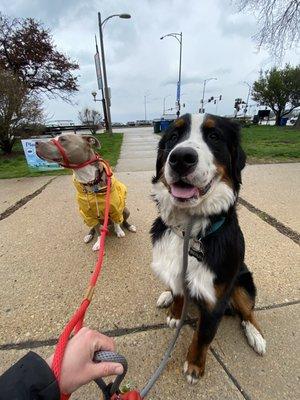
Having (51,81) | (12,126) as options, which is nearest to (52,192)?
(12,126)

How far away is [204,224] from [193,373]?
93 centimetres

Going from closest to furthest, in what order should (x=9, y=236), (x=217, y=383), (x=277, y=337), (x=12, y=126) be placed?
(x=217, y=383) → (x=277, y=337) → (x=9, y=236) → (x=12, y=126)

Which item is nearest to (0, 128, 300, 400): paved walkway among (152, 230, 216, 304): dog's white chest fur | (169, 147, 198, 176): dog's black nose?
(152, 230, 216, 304): dog's white chest fur

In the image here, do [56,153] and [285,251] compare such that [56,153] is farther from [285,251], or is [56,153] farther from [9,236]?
[285,251]

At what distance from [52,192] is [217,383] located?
445 centimetres

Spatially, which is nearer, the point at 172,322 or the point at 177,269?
the point at 177,269

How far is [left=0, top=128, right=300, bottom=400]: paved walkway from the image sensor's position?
166 centimetres

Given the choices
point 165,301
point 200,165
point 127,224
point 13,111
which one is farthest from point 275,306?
point 13,111

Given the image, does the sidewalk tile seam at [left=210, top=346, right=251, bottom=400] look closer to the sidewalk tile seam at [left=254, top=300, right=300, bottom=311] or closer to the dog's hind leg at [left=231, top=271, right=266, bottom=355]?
the dog's hind leg at [left=231, top=271, right=266, bottom=355]

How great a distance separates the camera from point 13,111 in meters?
9.30

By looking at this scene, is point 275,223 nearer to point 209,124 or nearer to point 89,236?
point 209,124

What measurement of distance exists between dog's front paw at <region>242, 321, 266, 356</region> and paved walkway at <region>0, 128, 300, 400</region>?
0.15 ft

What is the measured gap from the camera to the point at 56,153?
298 cm

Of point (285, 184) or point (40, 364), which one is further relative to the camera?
point (285, 184)
